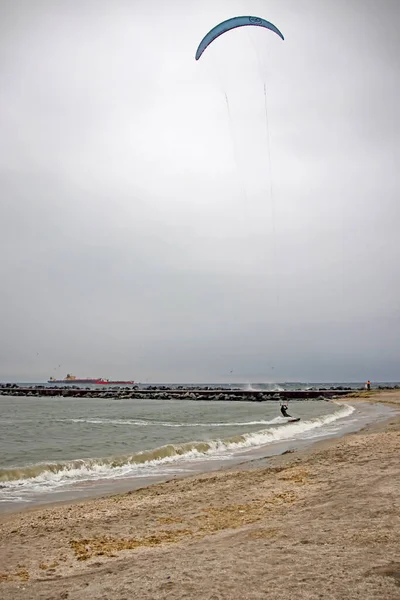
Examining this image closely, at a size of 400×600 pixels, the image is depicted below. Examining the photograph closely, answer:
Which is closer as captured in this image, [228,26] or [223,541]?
[223,541]

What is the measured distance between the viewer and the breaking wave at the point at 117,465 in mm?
13477

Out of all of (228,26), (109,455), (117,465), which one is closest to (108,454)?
(109,455)

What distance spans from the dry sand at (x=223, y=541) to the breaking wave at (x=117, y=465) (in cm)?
345

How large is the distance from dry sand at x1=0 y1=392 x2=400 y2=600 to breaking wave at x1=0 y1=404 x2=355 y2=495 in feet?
11.3

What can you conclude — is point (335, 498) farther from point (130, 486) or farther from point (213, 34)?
point (213, 34)

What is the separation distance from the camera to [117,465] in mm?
16047

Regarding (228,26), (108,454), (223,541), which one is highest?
(228,26)

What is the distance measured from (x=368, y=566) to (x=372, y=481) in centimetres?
507

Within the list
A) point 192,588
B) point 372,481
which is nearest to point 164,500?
point 372,481

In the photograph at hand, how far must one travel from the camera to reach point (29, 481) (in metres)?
13.4

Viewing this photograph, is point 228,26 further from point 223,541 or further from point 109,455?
point 223,541

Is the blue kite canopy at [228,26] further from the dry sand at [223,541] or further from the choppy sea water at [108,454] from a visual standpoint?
the dry sand at [223,541]

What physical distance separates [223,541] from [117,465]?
34.8 feet

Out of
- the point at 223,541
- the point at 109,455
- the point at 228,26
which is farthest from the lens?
the point at 228,26
